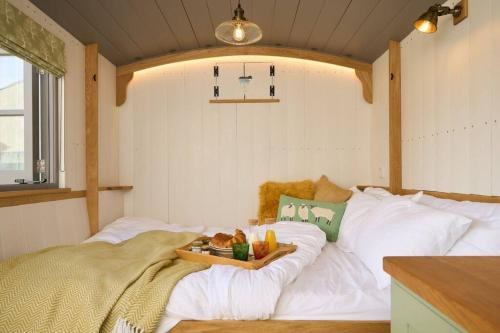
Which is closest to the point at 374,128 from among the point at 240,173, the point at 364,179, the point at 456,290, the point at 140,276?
the point at 364,179

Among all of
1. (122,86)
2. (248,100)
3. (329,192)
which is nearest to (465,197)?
(329,192)

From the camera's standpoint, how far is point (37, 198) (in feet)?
7.03

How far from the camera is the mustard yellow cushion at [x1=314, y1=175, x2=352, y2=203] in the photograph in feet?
9.36

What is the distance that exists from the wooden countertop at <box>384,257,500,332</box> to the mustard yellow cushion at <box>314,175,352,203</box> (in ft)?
6.32

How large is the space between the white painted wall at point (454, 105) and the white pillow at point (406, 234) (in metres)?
0.38

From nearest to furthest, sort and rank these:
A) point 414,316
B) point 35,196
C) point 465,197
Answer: point 414,316, point 465,197, point 35,196

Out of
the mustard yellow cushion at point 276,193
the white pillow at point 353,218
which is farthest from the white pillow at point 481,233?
the mustard yellow cushion at point 276,193

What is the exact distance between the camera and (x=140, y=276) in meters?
1.46

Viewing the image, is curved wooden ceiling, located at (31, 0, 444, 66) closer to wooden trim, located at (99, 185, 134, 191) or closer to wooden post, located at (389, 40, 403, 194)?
wooden post, located at (389, 40, 403, 194)

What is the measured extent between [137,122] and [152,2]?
4.40 ft

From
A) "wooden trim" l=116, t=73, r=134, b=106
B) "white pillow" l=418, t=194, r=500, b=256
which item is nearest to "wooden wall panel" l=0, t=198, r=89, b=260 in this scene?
"wooden trim" l=116, t=73, r=134, b=106

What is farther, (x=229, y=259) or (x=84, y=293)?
(x=229, y=259)

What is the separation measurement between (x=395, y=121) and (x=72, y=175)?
2519mm

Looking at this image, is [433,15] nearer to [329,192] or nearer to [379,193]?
[379,193]
